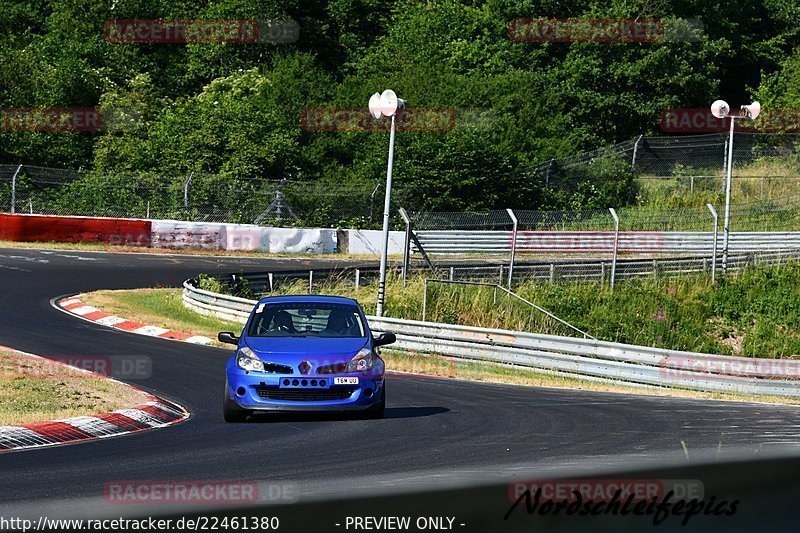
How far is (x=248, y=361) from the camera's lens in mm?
11375

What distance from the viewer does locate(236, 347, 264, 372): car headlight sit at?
37.0 feet

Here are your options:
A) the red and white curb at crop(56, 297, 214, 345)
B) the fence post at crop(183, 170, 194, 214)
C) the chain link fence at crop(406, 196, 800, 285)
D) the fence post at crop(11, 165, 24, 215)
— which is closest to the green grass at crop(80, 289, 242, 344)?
the red and white curb at crop(56, 297, 214, 345)

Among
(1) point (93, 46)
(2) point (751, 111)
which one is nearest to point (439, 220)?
(2) point (751, 111)

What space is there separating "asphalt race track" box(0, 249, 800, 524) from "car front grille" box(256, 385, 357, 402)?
0.31 m

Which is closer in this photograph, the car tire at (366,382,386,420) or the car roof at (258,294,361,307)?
the car tire at (366,382,386,420)

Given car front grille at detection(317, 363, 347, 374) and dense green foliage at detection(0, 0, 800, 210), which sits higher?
dense green foliage at detection(0, 0, 800, 210)

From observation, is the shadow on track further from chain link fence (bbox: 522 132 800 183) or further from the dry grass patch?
chain link fence (bbox: 522 132 800 183)

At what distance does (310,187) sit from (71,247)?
26.5 feet

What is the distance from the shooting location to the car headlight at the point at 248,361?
1128cm

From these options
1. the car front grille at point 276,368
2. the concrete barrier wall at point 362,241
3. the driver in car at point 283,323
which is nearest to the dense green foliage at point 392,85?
the concrete barrier wall at point 362,241

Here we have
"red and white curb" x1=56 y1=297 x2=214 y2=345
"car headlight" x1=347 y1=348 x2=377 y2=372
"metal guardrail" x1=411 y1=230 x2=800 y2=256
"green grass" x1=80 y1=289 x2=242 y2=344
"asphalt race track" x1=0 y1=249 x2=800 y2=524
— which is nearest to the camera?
"asphalt race track" x1=0 y1=249 x2=800 y2=524

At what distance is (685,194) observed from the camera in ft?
140

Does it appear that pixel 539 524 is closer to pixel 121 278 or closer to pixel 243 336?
pixel 243 336

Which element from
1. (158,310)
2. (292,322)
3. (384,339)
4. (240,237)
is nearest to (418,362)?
(158,310)
